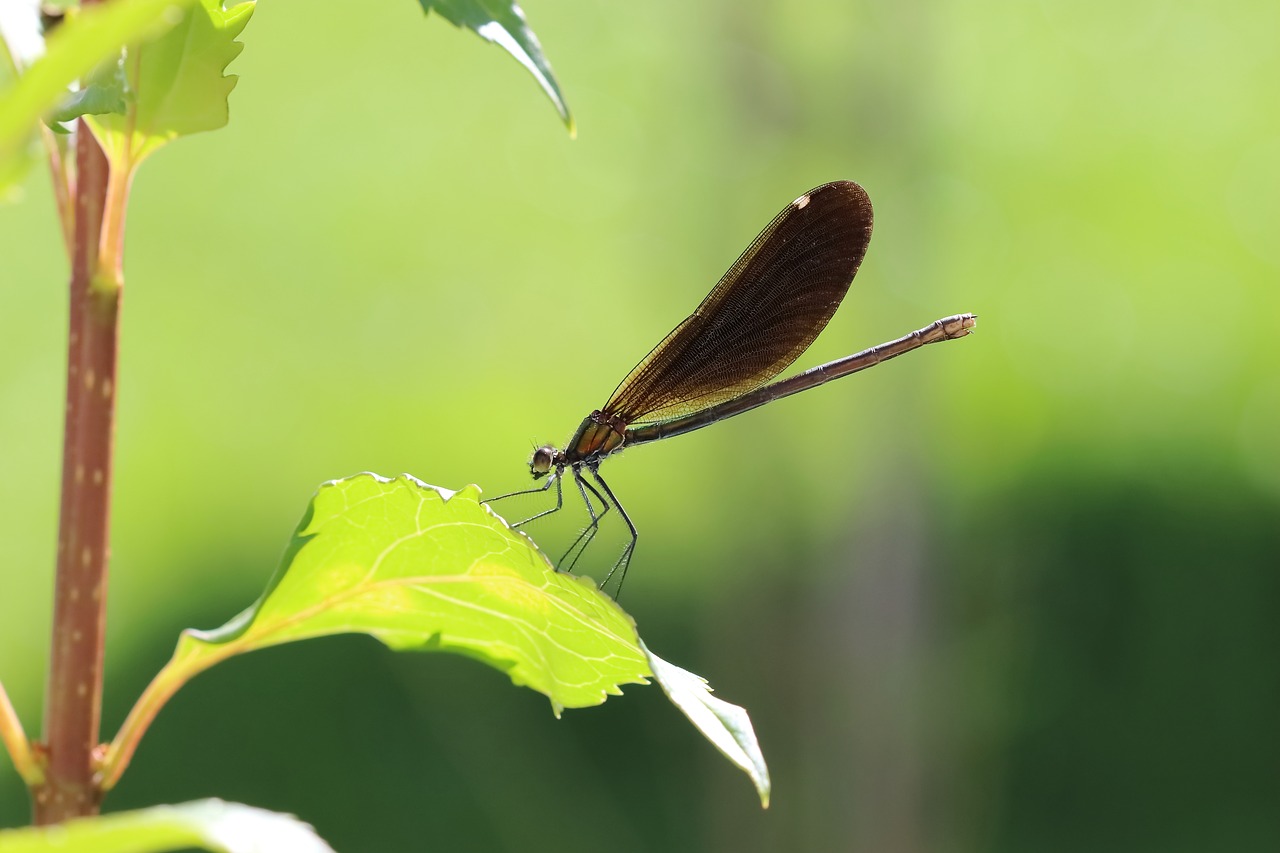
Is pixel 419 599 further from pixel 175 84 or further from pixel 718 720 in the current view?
pixel 175 84

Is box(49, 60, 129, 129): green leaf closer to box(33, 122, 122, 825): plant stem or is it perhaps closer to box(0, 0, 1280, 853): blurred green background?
box(33, 122, 122, 825): plant stem

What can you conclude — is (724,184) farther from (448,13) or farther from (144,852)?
(144,852)

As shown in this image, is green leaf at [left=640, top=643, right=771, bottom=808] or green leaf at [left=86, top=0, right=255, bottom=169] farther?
green leaf at [left=86, top=0, right=255, bottom=169]

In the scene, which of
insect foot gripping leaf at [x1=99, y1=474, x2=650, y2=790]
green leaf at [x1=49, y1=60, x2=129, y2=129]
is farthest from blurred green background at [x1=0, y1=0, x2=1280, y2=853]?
green leaf at [x1=49, y1=60, x2=129, y2=129]

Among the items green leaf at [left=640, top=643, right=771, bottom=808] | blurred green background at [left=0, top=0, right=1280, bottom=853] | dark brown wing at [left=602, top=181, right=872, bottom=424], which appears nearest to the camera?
green leaf at [left=640, top=643, right=771, bottom=808]

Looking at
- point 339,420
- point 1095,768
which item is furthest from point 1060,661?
point 339,420

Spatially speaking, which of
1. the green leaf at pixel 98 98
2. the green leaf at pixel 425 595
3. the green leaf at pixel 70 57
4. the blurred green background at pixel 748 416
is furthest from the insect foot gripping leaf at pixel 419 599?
the blurred green background at pixel 748 416

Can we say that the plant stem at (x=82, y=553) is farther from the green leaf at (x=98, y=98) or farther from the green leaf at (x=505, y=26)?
the green leaf at (x=505, y=26)

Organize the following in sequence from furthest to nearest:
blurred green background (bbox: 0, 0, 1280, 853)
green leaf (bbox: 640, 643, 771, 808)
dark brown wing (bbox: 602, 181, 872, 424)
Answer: blurred green background (bbox: 0, 0, 1280, 853) → dark brown wing (bbox: 602, 181, 872, 424) → green leaf (bbox: 640, 643, 771, 808)
